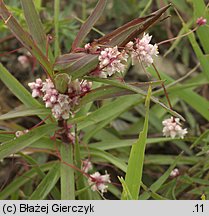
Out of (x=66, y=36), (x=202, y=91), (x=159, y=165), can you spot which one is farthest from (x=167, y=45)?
(x=159, y=165)

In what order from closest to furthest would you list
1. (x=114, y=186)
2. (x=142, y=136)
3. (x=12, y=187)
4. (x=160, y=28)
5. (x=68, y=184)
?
(x=142, y=136) < (x=68, y=184) < (x=12, y=187) < (x=114, y=186) < (x=160, y=28)

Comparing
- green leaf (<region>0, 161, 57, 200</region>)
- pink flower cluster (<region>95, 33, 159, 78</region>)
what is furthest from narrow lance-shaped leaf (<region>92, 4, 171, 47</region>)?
green leaf (<region>0, 161, 57, 200</region>)

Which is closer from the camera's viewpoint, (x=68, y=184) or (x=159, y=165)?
(x=68, y=184)

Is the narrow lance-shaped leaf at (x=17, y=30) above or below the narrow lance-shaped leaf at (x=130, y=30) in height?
above

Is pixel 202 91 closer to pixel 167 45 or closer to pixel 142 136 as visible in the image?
pixel 167 45

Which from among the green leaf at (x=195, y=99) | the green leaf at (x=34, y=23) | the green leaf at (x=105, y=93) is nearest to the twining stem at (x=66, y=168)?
the green leaf at (x=105, y=93)

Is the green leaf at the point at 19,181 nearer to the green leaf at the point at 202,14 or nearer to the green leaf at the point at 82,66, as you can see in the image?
the green leaf at the point at 82,66

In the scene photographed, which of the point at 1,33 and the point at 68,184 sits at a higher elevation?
the point at 1,33

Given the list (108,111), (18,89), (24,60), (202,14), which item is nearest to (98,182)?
(108,111)
